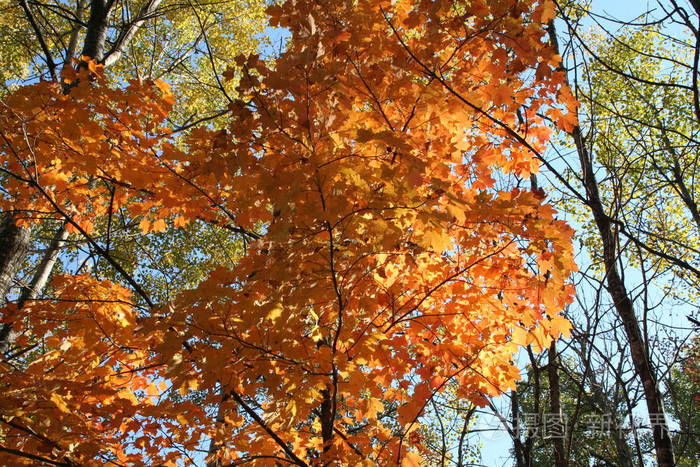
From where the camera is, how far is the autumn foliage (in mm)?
1738

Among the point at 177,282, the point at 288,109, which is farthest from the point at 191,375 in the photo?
the point at 177,282

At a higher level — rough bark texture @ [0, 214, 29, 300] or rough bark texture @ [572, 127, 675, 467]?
rough bark texture @ [0, 214, 29, 300]

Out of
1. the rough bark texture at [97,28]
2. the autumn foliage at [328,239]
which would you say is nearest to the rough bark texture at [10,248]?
the autumn foliage at [328,239]

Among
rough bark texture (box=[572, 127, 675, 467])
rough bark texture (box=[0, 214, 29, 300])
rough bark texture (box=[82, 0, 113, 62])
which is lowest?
rough bark texture (box=[572, 127, 675, 467])

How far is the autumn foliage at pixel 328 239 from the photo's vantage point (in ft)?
5.70

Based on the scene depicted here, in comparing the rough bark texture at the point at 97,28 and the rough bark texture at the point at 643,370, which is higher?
the rough bark texture at the point at 97,28

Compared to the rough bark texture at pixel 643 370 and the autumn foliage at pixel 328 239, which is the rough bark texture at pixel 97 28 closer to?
the autumn foliage at pixel 328 239

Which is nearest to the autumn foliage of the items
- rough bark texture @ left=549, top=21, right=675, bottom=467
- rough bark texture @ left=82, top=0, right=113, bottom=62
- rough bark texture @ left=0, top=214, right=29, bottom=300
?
rough bark texture @ left=549, top=21, right=675, bottom=467

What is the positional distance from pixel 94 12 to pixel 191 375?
4.24m

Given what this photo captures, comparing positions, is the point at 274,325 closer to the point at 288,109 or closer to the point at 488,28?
the point at 288,109

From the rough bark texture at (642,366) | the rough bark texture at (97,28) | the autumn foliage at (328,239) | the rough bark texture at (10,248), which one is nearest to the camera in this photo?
the autumn foliage at (328,239)

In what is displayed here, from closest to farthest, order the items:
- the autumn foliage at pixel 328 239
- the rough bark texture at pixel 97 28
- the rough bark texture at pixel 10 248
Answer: the autumn foliage at pixel 328 239
the rough bark texture at pixel 10 248
the rough bark texture at pixel 97 28

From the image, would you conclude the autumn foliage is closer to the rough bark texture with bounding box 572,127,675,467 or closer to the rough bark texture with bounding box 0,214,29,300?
the rough bark texture with bounding box 572,127,675,467

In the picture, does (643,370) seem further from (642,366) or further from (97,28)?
(97,28)
